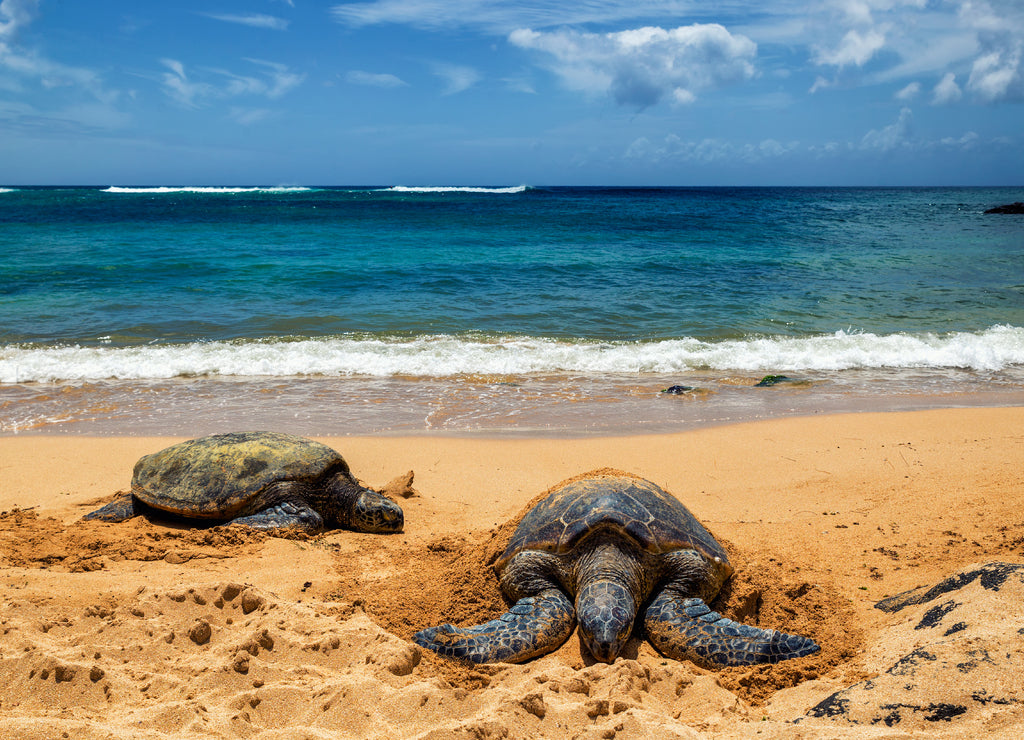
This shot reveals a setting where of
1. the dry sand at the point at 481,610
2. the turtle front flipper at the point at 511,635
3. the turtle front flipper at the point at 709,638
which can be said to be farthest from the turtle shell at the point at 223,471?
the turtle front flipper at the point at 709,638

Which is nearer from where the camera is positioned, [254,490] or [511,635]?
[511,635]

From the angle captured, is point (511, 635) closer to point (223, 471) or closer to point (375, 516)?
point (375, 516)

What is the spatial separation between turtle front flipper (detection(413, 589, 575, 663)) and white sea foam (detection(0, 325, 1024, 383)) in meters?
6.48

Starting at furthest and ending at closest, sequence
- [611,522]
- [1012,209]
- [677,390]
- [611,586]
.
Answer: [1012,209], [677,390], [611,522], [611,586]

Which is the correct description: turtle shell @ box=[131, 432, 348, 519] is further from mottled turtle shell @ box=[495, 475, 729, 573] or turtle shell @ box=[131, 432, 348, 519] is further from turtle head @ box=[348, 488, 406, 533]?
mottled turtle shell @ box=[495, 475, 729, 573]

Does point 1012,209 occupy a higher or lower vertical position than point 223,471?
higher

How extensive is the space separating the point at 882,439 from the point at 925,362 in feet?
16.3

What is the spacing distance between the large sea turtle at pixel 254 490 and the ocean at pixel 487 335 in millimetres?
1882

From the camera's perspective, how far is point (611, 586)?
140 inches

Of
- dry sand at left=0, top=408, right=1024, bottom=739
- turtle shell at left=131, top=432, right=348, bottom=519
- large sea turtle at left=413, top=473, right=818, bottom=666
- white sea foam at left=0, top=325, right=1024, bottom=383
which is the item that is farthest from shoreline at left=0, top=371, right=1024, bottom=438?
large sea turtle at left=413, top=473, right=818, bottom=666

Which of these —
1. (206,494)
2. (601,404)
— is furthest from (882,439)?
(206,494)

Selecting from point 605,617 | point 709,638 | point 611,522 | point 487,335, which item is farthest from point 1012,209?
point 605,617

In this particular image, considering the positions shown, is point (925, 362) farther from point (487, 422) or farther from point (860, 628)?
point (860, 628)

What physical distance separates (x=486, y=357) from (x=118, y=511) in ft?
20.8
